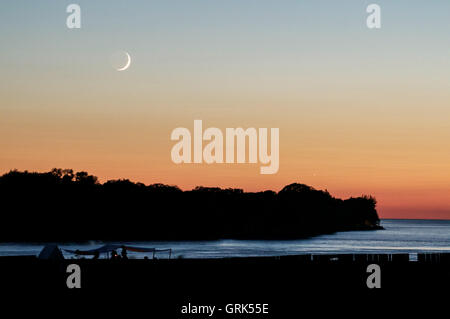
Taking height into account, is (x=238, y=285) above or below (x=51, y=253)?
below

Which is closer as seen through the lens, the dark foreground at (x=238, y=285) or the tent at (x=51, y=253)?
the dark foreground at (x=238, y=285)

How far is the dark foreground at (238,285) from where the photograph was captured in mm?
32625

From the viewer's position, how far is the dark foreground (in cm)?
3262

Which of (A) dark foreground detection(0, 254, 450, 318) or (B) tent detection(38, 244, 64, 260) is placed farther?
(B) tent detection(38, 244, 64, 260)

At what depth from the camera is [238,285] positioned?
34594 mm

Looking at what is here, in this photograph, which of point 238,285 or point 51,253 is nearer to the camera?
point 238,285
